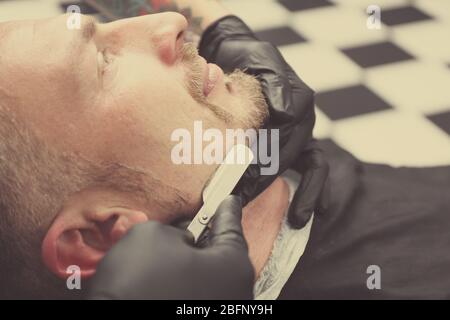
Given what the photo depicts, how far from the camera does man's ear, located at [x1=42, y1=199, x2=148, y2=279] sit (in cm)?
122

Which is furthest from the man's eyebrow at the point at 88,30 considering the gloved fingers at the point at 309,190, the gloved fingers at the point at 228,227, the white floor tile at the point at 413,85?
the white floor tile at the point at 413,85

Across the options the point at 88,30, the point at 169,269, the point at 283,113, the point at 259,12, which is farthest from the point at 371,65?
the point at 169,269

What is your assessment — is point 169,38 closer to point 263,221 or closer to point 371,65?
point 263,221

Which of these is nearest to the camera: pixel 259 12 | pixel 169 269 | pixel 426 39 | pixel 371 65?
pixel 169 269

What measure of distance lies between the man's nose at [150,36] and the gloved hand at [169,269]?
408 mm

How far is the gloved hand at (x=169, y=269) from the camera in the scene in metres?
1.01

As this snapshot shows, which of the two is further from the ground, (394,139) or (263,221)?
(263,221)

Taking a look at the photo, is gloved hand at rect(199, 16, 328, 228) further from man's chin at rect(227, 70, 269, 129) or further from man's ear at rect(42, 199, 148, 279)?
man's ear at rect(42, 199, 148, 279)

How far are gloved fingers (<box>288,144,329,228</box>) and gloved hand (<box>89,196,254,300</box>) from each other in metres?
0.34

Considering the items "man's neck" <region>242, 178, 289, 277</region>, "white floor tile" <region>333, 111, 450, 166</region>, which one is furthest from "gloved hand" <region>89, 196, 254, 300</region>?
"white floor tile" <region>333, 111, 450, 166</region>

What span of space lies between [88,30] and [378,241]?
2.40 ft

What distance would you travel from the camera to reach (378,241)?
1.49m

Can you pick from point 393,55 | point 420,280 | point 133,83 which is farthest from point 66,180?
point 393,55
